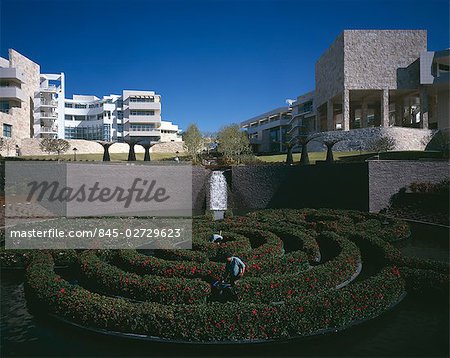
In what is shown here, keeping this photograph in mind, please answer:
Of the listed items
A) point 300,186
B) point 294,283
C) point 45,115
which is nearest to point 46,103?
point 45,115

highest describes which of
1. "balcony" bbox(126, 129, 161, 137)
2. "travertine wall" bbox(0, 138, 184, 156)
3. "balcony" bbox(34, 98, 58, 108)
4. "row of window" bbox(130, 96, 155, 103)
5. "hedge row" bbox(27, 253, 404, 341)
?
"row of window" bbox(130, 96, 155, 103)

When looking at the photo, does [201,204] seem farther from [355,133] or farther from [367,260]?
[355,133]

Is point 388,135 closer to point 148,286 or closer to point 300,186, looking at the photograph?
point 300,186

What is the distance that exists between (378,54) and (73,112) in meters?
69.1

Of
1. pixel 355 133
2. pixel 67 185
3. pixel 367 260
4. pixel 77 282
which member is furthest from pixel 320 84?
pixel 77 282

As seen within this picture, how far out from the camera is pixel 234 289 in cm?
1103

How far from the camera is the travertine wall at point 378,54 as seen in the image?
178 ft

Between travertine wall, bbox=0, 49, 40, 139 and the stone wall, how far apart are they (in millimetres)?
50745

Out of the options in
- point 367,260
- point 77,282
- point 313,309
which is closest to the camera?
point 313,309

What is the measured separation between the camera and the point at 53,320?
10.5m

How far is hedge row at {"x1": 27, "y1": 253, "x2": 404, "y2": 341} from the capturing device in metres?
9.08

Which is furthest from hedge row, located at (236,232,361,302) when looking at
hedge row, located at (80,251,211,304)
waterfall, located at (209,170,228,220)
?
waterfall, located at (209,170,228,220)

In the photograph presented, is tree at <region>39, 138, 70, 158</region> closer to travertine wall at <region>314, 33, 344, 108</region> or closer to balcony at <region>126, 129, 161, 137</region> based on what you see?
balcony at <region>126, 129, 161, 137</region>

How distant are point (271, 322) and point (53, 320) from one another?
6.35m
